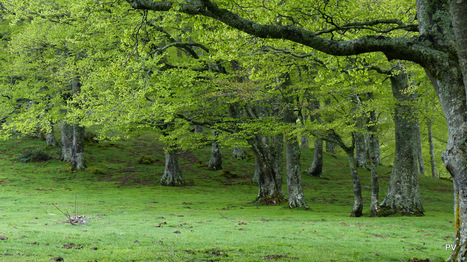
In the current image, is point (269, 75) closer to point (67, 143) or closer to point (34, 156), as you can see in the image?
point (67, 143)

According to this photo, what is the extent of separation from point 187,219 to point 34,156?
25437 mm

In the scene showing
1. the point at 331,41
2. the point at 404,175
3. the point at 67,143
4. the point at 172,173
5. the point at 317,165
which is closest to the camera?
the point at 331,41

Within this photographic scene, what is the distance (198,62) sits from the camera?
2108 centimetres

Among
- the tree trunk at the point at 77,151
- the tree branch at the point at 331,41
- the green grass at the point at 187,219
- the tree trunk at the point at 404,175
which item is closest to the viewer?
the tree branch at the point at 331,41

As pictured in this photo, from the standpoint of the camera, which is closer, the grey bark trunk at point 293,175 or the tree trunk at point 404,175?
the tree trunk at point 404,175

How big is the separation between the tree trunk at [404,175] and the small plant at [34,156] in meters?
30.6

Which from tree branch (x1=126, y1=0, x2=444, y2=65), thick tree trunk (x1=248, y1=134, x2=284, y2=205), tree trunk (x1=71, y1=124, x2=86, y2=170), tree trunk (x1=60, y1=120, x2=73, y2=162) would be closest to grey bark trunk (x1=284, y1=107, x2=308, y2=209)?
thick tree trunk (x1=248, y1=134, x2=284, y2=205)

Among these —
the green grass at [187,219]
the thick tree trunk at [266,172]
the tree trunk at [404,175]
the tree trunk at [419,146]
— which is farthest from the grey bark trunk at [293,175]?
the tree trunk at [419,146]

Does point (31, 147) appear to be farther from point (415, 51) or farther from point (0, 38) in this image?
point (415, 51)

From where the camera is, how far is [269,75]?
51.1ft

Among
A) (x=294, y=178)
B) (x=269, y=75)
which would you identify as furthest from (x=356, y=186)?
(x=269, y=75)

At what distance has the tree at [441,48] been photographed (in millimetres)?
6230

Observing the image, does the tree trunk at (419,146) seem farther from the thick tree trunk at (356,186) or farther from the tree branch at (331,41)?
the tree branch at (331,41)

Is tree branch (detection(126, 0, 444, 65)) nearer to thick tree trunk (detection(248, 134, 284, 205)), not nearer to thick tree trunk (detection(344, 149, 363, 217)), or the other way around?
thick tree trunk (detection(344, 149, 363, 217))
